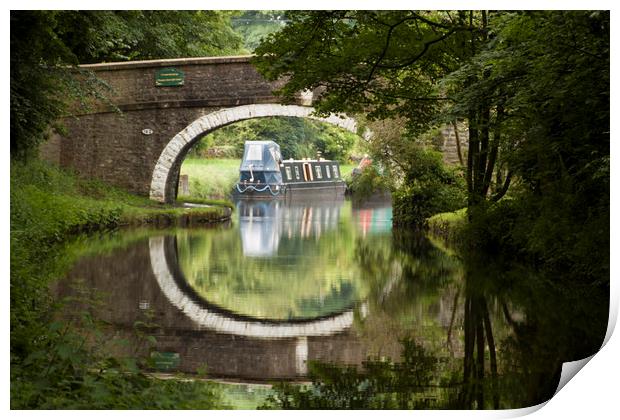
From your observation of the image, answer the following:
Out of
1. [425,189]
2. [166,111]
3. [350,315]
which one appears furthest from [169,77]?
[350,315]

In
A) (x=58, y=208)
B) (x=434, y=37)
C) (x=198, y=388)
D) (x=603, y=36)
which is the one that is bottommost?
(x=198, y=388)

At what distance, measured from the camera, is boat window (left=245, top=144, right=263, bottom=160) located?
67.6 ft

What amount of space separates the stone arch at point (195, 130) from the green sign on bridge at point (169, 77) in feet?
2.23

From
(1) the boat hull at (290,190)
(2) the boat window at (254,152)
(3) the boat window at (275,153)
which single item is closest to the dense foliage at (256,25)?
(2) the boat window at (254,152)

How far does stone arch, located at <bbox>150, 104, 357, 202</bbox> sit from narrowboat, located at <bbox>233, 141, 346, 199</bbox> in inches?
305

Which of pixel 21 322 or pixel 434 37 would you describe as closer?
pixel 21 322

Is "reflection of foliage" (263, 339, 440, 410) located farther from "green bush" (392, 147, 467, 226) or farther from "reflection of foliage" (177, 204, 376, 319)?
"green bush" (392, 147, 467, 226)

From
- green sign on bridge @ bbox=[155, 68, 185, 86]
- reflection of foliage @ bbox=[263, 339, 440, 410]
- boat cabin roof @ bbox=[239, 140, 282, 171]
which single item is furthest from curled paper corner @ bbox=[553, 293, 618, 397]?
boat cabin roof @ bbox=[239, 140, 282, 171]

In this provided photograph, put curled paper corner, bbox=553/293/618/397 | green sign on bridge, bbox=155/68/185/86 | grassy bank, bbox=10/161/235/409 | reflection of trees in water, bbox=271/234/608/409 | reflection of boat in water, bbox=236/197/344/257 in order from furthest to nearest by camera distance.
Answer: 1. reflection of boat in water, bbox=236/197/344/257
2. green sign on bridge, bbox=155/68/185/86
3. curled paper corner, bbox=553/293/618/397
4. reflection of trees in water, bbox=271/234/608/409
5. grassy bank, bbox=10/161/235/409

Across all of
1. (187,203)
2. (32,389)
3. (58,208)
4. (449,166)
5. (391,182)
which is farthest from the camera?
(187,203)

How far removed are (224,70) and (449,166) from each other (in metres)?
2.66

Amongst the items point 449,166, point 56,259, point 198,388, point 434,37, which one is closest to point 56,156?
point 56,259

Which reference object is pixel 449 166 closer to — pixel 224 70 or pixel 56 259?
pixel 224 70

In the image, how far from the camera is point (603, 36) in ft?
16.1
